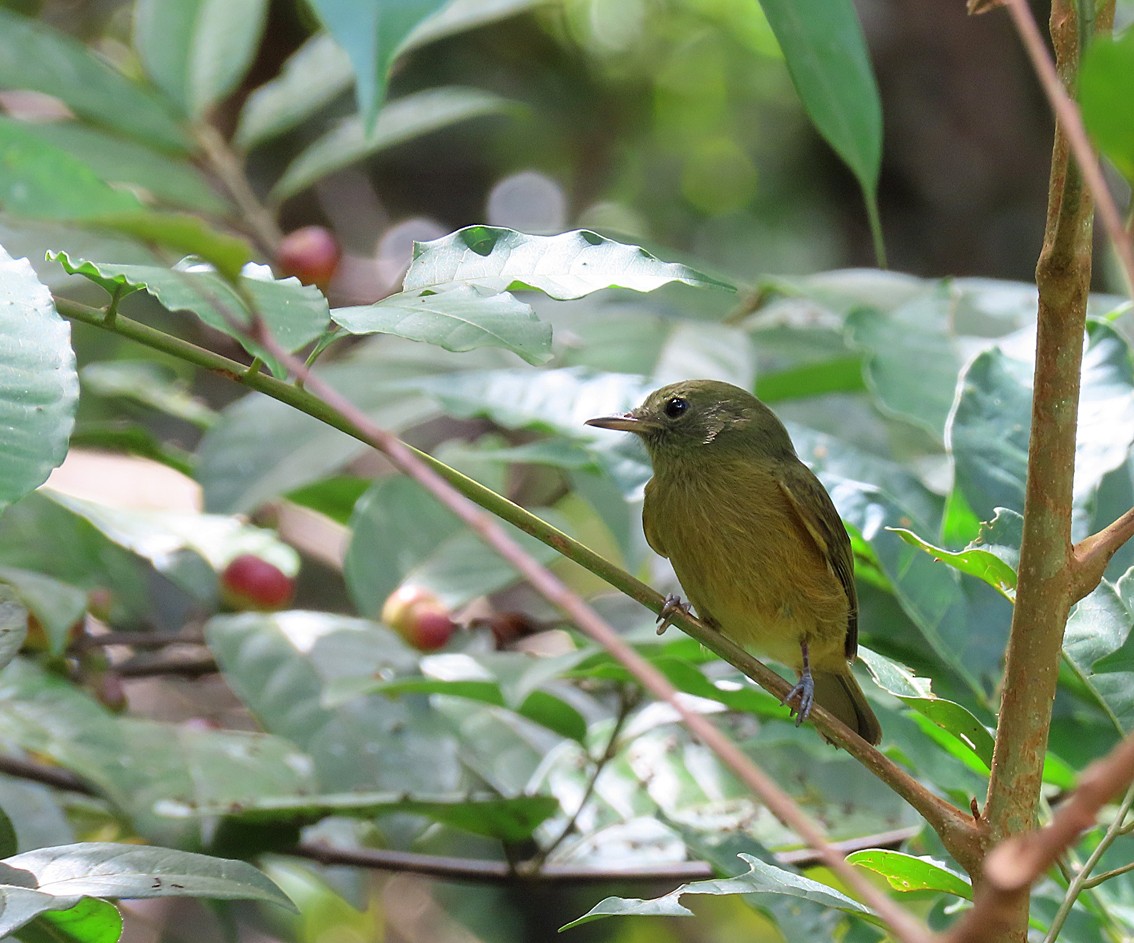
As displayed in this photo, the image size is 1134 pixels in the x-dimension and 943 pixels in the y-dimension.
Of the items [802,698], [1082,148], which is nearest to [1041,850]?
[1082,148]

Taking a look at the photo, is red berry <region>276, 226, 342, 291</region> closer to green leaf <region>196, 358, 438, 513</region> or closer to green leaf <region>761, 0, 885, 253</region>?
green leaf <region>196, 358, 438, 513</region>

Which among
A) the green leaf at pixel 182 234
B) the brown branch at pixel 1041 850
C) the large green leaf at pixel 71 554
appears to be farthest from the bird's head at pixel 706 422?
the brown branch at pixel 1041 850

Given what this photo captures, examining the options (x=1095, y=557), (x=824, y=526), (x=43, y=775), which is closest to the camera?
(x=1095, y=557)

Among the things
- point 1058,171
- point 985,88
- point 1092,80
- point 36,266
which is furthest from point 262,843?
point 985,88

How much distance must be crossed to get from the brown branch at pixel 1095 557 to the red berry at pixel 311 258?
2.81 meters

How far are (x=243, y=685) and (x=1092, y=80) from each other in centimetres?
249

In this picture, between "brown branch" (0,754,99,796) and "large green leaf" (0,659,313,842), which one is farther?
"brown branch" (0,754,99,796)

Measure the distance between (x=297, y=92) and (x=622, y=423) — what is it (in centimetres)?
201

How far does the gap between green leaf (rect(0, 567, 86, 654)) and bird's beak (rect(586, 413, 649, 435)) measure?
1.21m

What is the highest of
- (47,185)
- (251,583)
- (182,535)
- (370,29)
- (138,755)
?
(370,29)

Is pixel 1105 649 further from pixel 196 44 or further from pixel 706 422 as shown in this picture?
pixel 196 44

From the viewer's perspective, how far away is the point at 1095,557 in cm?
160

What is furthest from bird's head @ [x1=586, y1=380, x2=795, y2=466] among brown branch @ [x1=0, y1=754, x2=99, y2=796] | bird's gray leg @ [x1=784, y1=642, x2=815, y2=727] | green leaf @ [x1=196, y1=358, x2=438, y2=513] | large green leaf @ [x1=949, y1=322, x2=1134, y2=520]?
brown branch @ [x1=0, y1=754, x2=99, y2=796]

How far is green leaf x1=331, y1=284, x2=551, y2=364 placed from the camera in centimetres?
147
